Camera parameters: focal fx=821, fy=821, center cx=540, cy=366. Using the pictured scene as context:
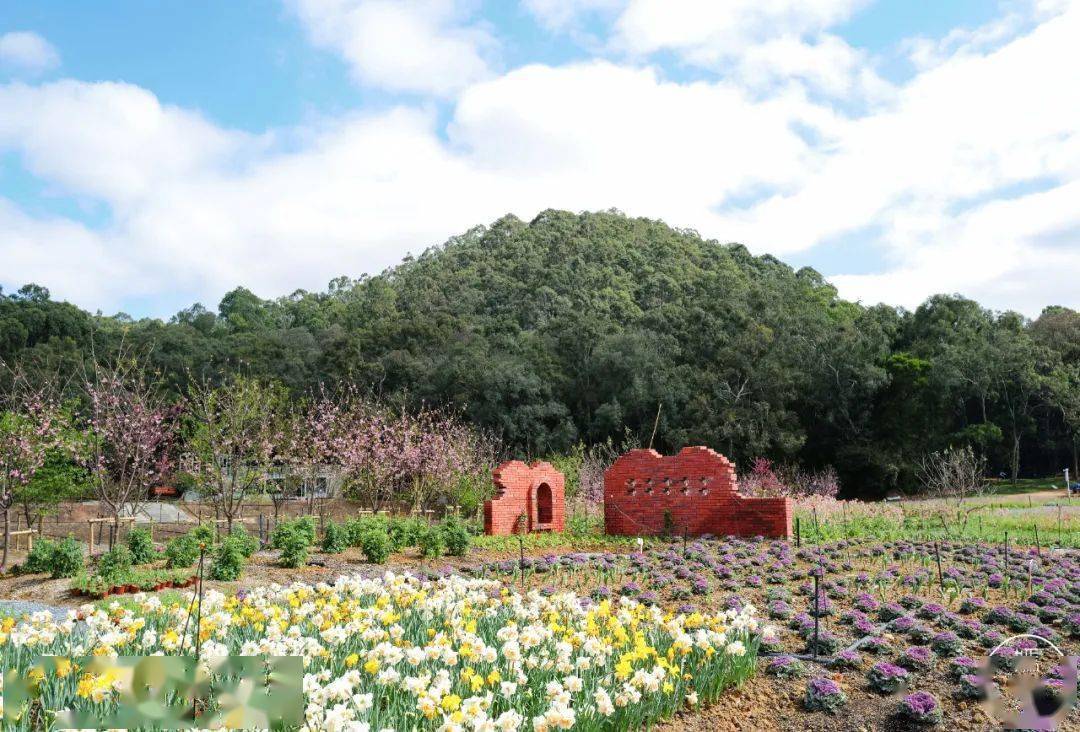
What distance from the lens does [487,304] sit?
45188 millimetres

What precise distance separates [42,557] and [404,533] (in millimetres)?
4887

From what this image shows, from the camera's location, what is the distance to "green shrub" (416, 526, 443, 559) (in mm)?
11766

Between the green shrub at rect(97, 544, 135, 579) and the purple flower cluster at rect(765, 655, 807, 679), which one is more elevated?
the green shrub at rect(97, 544, 135, 579)

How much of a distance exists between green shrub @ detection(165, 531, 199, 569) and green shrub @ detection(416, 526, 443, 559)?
3028mm

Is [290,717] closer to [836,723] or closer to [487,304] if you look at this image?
[836,723]

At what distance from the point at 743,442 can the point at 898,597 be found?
24396mm

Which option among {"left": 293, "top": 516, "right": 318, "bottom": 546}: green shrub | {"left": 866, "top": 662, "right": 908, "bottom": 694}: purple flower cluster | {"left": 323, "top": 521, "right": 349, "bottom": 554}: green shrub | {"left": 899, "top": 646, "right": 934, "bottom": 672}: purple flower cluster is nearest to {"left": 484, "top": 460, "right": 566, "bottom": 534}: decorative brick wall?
{"left": 323, "top": 521, "right": 349, "bottom": 554}: green shrub

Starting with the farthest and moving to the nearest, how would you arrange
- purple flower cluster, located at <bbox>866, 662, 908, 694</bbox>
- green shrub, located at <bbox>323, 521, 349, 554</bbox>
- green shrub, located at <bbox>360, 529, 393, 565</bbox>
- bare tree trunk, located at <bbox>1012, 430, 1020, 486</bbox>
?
bare tree trunk, located at <bbox>1012, 430, 1020, 486</bbox>, green shrub, located at <bbox>323, 521, 349, 554</bbox>, green shrub, located at <bbox>360, 529, 393, 565</bbox>, purple flower cluster, located at <bbox>866, 662, 908, 694</bbox>

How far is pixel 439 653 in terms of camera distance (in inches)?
155

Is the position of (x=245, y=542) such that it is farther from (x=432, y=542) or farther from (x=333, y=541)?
(x=432, y=542)

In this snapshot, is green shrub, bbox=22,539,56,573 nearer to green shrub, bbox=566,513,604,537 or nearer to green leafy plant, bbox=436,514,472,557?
green leafy plant, bbox=436,514,472,557

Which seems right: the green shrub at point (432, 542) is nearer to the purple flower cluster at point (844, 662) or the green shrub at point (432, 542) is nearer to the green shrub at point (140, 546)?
the green shrub at point (140, 546)

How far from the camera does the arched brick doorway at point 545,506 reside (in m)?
17.0

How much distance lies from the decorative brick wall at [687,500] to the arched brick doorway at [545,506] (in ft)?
4.96
